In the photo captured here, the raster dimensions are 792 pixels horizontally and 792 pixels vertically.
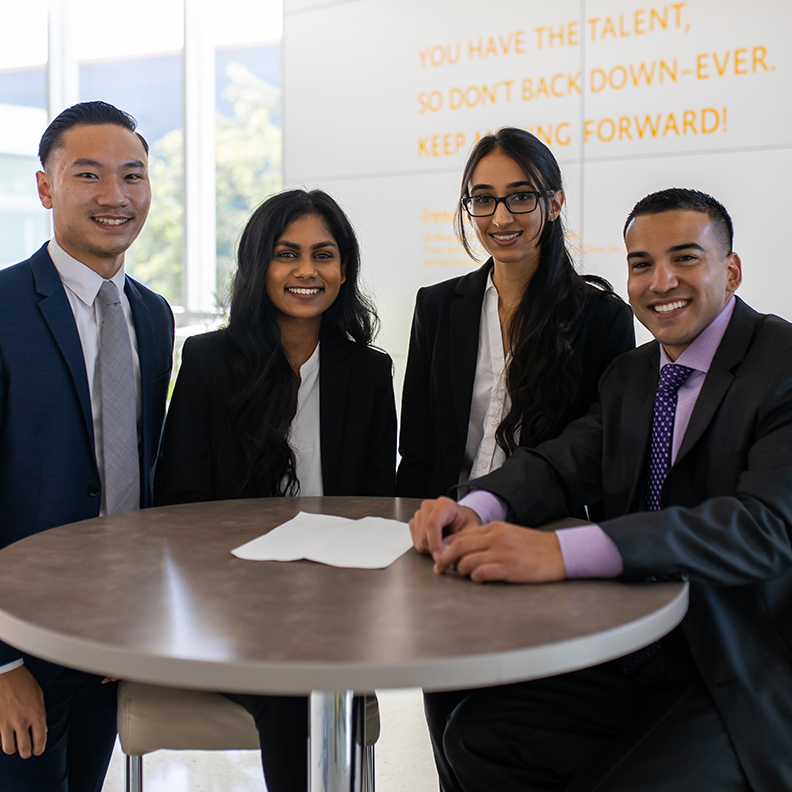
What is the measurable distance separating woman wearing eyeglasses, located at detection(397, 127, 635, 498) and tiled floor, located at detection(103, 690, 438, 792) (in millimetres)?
957

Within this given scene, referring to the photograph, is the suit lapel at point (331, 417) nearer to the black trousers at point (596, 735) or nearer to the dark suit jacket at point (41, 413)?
the dark suit jacket at point (41, 413)

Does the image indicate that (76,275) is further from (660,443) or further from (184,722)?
(660,443)

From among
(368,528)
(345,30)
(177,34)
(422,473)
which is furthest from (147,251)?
(368,528)

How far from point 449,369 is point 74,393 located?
39.8 inches

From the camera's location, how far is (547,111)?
→ 4.28m

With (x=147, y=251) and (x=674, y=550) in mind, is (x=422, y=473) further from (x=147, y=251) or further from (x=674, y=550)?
(x=147, y=251)

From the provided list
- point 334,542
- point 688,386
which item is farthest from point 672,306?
point 334,542

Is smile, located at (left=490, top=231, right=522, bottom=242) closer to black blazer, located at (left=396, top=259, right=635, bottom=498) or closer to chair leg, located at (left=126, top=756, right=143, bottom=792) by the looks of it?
black blazer, located at (left=396, top=259, right=635, bottom=498)

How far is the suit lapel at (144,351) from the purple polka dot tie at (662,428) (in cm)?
127

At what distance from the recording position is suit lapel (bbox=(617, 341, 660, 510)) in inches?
73.5

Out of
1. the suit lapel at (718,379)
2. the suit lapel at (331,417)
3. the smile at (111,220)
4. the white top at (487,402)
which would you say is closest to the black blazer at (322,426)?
the suit lapel at (331,417)

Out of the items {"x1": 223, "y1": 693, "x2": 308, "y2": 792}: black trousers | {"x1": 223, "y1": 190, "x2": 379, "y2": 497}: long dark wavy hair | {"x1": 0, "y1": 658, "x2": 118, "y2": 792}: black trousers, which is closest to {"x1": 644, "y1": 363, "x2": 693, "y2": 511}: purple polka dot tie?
{"x1": 223, "y1": 693, "x2": 308, "y2": 792}: black trousers

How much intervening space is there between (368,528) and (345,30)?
3837 millimetres

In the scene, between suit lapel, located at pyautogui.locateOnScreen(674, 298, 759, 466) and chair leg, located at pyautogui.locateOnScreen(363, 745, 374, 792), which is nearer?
chair leg, located at pyautogui.locateOnScreen(363, 745, 374, 792)
